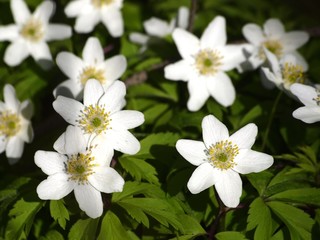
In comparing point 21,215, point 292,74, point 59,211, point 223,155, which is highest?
point 292,74

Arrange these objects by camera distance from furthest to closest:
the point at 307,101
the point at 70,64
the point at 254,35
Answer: the point at 254,35, the point at 70,64, the point at 307,101

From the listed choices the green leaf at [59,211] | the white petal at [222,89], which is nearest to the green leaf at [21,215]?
the green leaf at [59,211]

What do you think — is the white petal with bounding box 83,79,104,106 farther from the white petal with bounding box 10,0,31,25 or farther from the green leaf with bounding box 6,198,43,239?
the white petal with bounding box 10,0,31,25

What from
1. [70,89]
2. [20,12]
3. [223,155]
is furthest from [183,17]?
[223,155]

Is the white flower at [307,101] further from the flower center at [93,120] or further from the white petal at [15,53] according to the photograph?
the white petal at [15,53]

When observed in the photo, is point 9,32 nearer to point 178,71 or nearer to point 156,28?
point 156,28

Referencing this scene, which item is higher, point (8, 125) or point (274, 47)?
point (274, 47)

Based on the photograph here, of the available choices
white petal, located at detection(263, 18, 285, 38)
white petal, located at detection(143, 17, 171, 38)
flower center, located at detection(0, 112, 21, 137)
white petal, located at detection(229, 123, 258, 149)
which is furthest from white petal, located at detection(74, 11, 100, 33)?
white petal, located at detection(229, 123, 258, 149)
